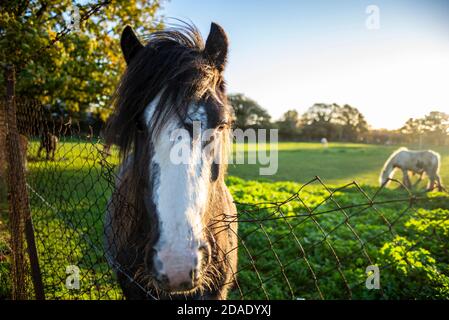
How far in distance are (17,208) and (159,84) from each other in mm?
2403

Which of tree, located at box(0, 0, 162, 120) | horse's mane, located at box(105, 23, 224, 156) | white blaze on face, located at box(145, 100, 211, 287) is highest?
tree, located at box(0, 0, 162, 120)

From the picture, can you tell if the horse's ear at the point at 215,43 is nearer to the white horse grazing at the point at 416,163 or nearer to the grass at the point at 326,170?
the grass at the point at 326,170

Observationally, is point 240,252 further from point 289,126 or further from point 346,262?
point 289,126

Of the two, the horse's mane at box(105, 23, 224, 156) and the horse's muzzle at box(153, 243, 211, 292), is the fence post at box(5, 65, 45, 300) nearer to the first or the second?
the horse's mane at box(105, 23, 224, 156)

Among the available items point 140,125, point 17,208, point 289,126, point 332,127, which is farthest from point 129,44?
point 332,127

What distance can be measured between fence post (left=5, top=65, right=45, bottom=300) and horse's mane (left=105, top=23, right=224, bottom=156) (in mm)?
1648

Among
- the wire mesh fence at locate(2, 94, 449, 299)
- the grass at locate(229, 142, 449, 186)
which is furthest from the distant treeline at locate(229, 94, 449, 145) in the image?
the wire mesh fence at locate(2, 94, 449, 299)

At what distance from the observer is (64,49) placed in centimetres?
755

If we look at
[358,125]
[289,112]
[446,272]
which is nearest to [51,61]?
[446,272]

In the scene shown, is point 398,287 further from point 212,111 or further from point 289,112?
point 289,112

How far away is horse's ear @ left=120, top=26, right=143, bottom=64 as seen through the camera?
2.30m

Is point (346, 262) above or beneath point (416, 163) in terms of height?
beneath

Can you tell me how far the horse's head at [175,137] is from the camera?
4.68 feet

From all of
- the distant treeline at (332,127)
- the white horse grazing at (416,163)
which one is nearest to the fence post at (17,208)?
the white horse grazing at (416,163)
